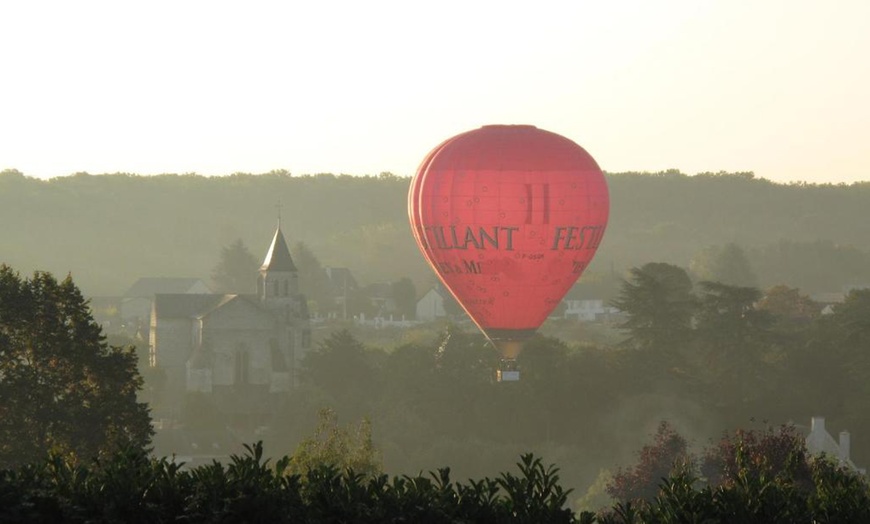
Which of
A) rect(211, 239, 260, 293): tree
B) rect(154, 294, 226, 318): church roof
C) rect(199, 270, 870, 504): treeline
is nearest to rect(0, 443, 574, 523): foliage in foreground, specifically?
rect(199, 270, 870, 504): treeline

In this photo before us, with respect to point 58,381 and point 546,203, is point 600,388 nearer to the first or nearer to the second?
point 546,203

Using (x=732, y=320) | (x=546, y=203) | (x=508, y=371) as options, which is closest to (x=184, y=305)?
(x=732, y=320)

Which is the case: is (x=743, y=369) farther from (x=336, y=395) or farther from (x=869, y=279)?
(x=869, y=279)

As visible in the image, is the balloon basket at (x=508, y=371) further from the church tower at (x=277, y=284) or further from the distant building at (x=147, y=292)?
the distant building at (x=147, y=292)

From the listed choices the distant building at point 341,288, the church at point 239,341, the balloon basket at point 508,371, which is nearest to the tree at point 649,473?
the balloon basket at point 508,371

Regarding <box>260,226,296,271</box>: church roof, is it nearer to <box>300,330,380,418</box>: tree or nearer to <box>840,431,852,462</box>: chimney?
<box>300,330,380,418</box>: tree

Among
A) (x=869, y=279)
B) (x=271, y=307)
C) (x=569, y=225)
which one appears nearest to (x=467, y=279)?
(x=569, y=225)
